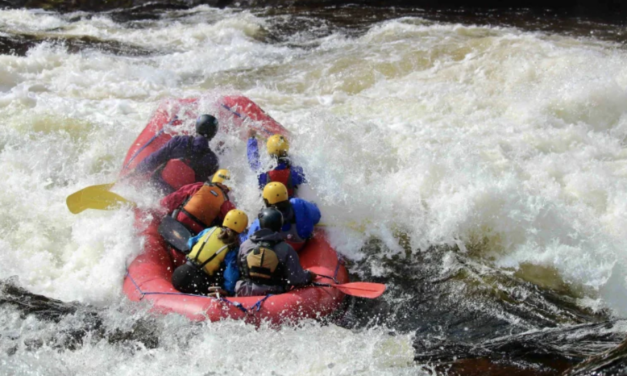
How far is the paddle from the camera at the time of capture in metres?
4.22

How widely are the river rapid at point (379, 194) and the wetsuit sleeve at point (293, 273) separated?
0.35 metres

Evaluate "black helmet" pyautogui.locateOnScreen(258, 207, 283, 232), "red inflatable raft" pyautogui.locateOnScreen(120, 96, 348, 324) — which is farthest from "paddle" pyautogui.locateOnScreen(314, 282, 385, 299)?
"black helmet" pyautogui.locateOnScreen(258, 207, 283, 232)

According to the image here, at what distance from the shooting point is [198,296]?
4004mm

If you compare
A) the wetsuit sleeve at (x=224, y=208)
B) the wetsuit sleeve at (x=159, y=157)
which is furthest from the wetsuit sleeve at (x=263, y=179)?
the wetsuit sleeve at (x=159, y=157)

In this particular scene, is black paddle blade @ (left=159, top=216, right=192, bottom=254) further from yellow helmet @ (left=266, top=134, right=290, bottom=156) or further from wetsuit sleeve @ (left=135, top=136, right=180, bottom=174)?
yellow helmet @ (left=266, top=134, right=290, bottom=156)

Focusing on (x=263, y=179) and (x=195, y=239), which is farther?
(x=263, y=179)

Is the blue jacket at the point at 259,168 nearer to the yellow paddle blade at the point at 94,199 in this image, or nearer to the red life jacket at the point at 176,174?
the red life jacket at the point at 176,174

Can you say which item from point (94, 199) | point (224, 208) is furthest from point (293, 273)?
point (94, 199)

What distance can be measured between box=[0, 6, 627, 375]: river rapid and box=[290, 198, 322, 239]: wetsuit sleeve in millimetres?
426

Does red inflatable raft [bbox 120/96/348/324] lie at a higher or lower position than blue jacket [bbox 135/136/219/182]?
lower

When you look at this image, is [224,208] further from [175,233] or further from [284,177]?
[284,177]

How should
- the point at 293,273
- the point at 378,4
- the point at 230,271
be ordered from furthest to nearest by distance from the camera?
1. the point at 378,4
2. the point at 230,271
3. the point at 293,273

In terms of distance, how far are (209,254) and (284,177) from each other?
55.0 inches

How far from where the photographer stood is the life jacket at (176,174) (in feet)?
17.6
